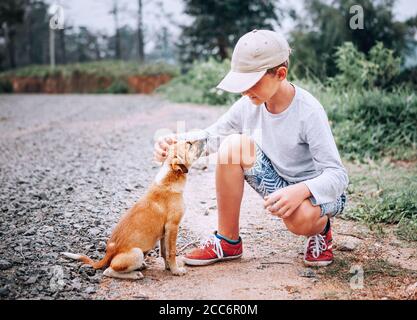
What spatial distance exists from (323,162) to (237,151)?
21.5 inches

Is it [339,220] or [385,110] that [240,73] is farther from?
[385,110]

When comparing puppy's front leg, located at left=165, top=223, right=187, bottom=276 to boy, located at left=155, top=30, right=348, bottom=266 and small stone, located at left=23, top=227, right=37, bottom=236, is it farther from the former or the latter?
small stone, located at left=23, top=227, right=37, bottom=236

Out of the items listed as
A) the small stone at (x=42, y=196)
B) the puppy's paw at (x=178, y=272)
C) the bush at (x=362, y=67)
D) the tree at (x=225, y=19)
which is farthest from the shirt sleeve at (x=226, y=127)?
the tree at (x=225, y=19)

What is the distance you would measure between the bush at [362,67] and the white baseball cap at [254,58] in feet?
19.6

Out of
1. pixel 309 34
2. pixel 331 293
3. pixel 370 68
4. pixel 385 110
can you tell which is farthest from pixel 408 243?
pixel 309 34

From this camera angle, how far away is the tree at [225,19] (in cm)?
1900

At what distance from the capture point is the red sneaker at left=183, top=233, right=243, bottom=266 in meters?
2.96

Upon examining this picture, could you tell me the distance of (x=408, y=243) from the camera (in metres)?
3.37

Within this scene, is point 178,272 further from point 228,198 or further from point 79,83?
point 79,83

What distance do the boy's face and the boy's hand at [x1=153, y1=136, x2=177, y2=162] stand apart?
25.7 inches

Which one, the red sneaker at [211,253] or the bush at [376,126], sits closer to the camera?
the red sneaker at [211,253]

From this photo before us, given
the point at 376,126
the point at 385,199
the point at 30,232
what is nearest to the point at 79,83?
the point at 376,126

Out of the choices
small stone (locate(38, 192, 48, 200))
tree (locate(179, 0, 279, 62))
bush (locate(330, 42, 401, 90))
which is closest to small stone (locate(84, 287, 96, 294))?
small stone (locate(38, 192, 48, 200))

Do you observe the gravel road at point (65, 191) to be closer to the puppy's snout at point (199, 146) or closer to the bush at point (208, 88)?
the puppy's snout at point (199, 146)
